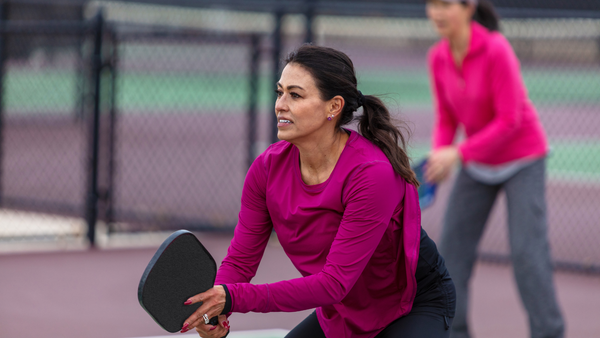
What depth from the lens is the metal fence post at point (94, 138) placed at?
714 centimetres

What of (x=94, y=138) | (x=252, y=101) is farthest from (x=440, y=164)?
(x=94, y=138)

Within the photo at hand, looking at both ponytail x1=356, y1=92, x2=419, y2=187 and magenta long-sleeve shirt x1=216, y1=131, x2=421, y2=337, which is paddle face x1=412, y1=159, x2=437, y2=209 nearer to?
ponytail x1=356, y1=92, x2=419, y2=187

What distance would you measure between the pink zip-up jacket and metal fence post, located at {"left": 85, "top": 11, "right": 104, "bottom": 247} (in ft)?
12.4

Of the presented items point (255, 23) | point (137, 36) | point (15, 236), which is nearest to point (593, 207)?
point (137, 36)

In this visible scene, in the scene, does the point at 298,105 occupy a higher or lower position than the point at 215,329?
higher

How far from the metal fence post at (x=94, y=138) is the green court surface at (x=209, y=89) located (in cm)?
1020

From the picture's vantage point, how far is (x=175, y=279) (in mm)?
2369

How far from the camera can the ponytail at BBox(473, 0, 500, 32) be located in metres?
4.43

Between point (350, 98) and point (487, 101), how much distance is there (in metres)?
1.74

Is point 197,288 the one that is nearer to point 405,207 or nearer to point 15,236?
point 405,207

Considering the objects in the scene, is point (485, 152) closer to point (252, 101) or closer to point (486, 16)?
point (486, 16)

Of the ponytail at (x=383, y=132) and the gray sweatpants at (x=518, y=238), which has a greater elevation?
the ponytail at (x=383, y=132)

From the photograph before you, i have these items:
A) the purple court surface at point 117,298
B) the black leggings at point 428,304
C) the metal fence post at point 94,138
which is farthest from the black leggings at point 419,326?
the metal fence post at point 94,138

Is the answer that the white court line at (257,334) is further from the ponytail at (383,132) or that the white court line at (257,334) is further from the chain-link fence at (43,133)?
the chain-link fence at (43,133)
